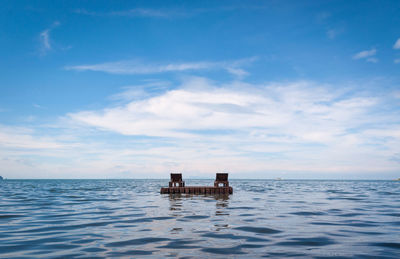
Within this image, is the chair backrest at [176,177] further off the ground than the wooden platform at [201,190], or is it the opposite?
the chair backrest at [176,177]

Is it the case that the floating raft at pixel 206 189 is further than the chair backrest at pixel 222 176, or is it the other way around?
the chair backrest at pixel 222 176

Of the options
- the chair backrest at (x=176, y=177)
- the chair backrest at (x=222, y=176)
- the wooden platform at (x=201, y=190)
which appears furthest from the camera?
the chair backrest at (x=176, y=177)

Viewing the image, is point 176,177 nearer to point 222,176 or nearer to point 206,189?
point 206,189

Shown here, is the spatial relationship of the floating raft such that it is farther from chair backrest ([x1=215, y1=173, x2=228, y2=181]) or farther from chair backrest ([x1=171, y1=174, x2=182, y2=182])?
chair backrest ([x1=171, y1=174, x2=182, y2=182])

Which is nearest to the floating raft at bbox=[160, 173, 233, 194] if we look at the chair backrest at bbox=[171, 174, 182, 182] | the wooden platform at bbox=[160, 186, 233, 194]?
the wooden platform at bbox=[160, 186, 233, 194]

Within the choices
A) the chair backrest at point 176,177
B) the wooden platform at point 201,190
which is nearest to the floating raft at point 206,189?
the wooden platform at point 201,190

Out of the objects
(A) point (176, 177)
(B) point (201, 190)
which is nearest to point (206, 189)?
(B) point (201, 190)

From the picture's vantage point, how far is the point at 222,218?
17.7 meters

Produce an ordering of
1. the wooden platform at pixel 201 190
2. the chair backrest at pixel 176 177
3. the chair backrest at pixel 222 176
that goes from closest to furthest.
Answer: the wooden platform at pixel 201 190
the chair backrest at pixel 222 176
the chair backrest at pixel 176 177

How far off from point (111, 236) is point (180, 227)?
355 centimetres

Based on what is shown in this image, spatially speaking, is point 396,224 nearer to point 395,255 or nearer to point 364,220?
point 364,220

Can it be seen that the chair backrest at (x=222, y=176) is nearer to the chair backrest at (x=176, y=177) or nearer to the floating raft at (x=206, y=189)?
the floating raft at (x=206, y=189)

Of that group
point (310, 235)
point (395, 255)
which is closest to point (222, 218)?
point (310, 235)

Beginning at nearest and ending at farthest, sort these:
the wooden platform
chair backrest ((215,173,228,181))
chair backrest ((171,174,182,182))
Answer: the wooden platform, chair backrest ((215,173,228,181)), chair backrest ((171,174,182,182))
